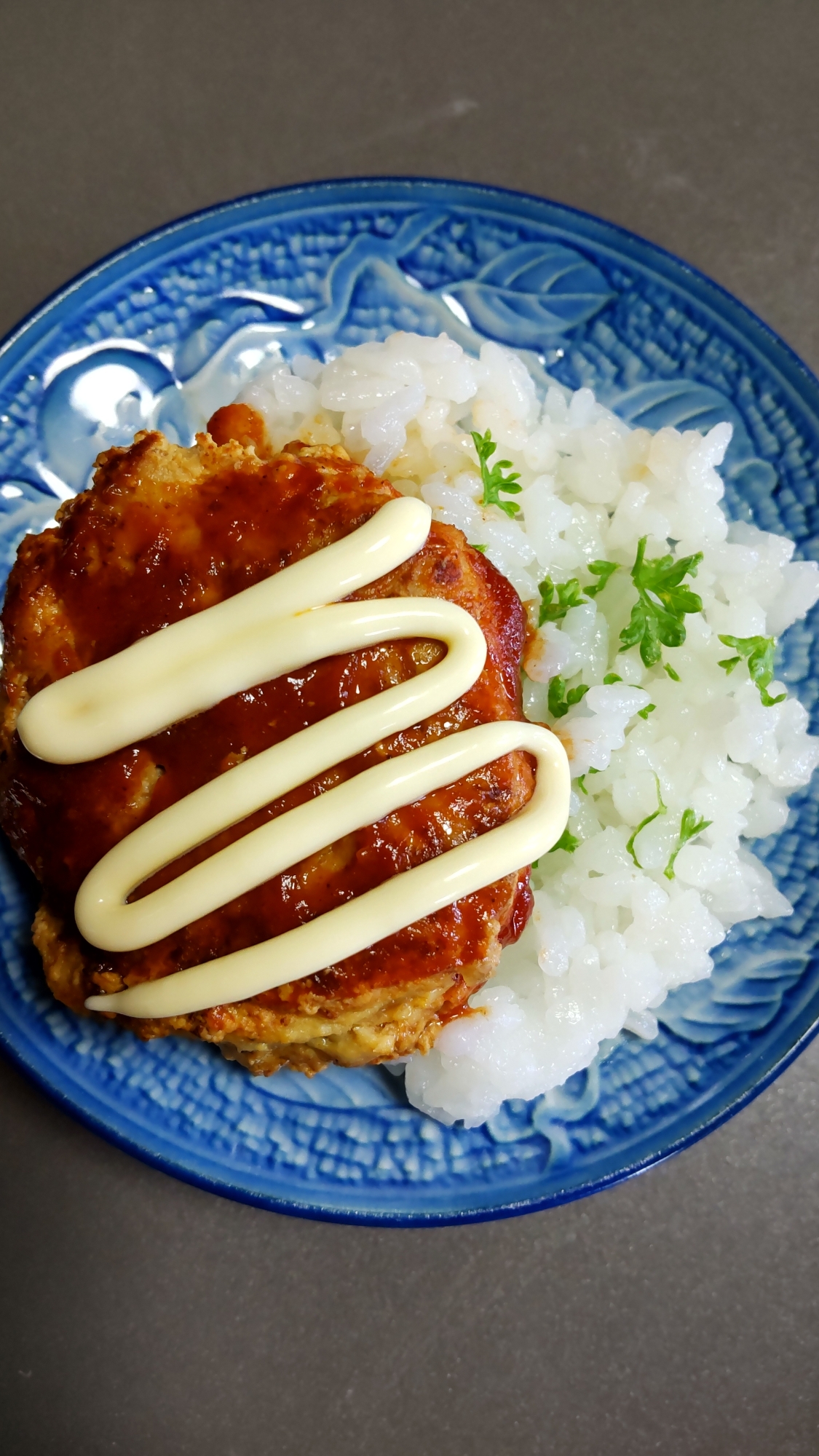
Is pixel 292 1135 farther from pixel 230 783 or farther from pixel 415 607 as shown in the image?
pixel 415 607

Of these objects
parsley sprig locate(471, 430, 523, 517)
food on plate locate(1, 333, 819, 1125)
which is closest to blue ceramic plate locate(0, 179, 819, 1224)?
food on plate locate(1, 333, 819, 1125)

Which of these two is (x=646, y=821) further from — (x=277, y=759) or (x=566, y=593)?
(x=277, y=759)

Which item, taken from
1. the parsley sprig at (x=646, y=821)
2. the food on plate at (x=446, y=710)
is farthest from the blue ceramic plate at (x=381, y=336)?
the parsley sprig at (x=646, y=821)

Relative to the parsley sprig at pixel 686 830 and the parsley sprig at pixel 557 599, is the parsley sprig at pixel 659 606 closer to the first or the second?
the parsley sprig at pixel 557 599

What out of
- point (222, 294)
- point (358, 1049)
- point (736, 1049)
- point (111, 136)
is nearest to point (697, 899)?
point (736, 1049)

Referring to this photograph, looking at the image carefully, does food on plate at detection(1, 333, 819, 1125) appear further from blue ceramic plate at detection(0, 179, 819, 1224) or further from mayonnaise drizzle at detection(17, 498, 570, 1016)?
blue ceramic plate at detection(0, 179, 819, 1224)

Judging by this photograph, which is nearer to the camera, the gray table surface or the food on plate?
the food on plate
